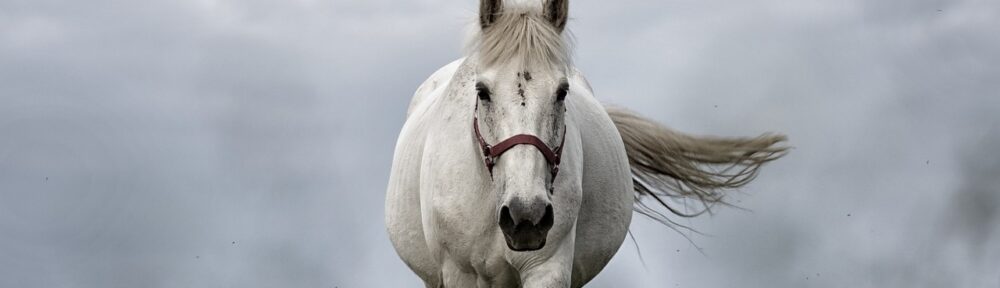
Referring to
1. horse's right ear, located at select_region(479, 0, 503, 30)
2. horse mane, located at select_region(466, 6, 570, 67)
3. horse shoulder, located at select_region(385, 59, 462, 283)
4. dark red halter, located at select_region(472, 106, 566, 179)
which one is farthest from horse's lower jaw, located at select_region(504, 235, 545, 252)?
horse shoulder, located at select_region(385, 59, 462, 283)

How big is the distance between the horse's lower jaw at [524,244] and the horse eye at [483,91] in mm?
629

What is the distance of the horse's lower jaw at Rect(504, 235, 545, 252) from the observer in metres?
6.89

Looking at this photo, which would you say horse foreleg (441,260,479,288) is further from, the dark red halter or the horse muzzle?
the horse muzzle

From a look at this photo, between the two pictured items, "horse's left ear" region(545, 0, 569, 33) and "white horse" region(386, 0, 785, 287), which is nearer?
"white horse" region(386, 0, 785, 287)

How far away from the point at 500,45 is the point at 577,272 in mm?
1588

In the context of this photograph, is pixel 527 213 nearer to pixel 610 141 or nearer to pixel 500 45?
pixel 500 45

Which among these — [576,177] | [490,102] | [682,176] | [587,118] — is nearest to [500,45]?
[490,102]

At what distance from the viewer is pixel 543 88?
7.07 metres

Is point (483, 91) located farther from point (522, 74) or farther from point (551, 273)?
point (551, 273)

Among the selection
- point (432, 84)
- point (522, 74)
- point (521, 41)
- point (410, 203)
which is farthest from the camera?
point (432, 84)

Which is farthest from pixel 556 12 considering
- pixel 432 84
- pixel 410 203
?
pixel 432 84

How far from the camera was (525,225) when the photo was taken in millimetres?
6832

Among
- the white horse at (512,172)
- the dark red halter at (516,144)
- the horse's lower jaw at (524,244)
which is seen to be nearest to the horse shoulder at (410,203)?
the white horse at (512,172)

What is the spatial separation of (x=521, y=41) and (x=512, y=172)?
0.68m
